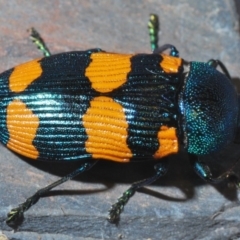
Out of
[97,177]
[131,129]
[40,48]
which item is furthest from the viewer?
[40,48]

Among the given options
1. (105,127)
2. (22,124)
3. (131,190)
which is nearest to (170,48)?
(105,127)

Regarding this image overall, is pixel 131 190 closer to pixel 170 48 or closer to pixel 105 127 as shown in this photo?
pixel 105 127

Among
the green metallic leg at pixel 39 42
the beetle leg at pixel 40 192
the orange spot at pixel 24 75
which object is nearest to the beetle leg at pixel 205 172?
the beetle leg at pixel 40 192

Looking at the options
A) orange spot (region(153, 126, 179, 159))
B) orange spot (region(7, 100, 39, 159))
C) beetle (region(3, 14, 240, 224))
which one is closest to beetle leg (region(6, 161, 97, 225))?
beetle (region(3, 14, 240, 224))

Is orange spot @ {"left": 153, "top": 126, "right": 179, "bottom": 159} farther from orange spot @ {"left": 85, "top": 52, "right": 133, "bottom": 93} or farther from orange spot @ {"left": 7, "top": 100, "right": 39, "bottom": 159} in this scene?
orange spot @ {"left": 7, "top": 100, "right": 39, "bottom": 159}

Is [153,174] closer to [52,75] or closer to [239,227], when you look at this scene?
[239,227]

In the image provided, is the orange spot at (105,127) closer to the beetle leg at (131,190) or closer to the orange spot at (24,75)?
the beetle leg at (131,190)

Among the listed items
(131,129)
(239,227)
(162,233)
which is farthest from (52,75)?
(239,227)
